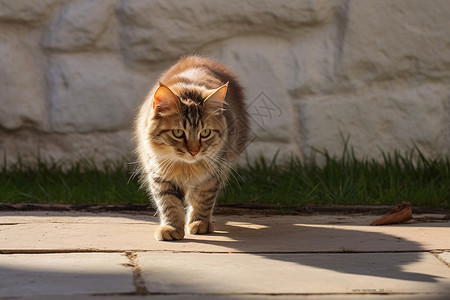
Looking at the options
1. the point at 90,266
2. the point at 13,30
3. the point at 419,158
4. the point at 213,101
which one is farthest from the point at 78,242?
the point at 419,158

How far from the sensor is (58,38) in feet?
15.3

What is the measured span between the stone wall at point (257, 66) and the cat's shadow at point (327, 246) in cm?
138

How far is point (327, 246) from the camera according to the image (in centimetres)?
303

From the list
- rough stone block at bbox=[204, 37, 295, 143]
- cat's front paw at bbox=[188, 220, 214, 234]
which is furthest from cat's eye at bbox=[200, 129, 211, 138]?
rough stone block at bbox=[204, 37, 295, 143]

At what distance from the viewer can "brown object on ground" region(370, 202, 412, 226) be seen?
361 cm

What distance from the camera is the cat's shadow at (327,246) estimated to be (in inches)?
103

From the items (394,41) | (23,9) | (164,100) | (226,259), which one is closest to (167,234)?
(226,259)

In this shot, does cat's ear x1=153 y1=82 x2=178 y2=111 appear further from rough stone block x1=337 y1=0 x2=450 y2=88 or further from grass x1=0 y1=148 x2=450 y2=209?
rough stone block x1=337 y1=0 x2=450 y2=88

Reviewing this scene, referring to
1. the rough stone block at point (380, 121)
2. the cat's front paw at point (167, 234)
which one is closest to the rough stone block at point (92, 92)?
the rough stone block at point (380, 121)

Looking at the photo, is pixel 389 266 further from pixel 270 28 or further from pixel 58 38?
pixel 58 38

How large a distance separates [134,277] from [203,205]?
1175 millimetres

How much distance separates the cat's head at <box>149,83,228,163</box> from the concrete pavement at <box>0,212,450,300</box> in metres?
0.42

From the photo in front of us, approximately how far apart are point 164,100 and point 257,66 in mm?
1568

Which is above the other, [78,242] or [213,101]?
[213,101]
